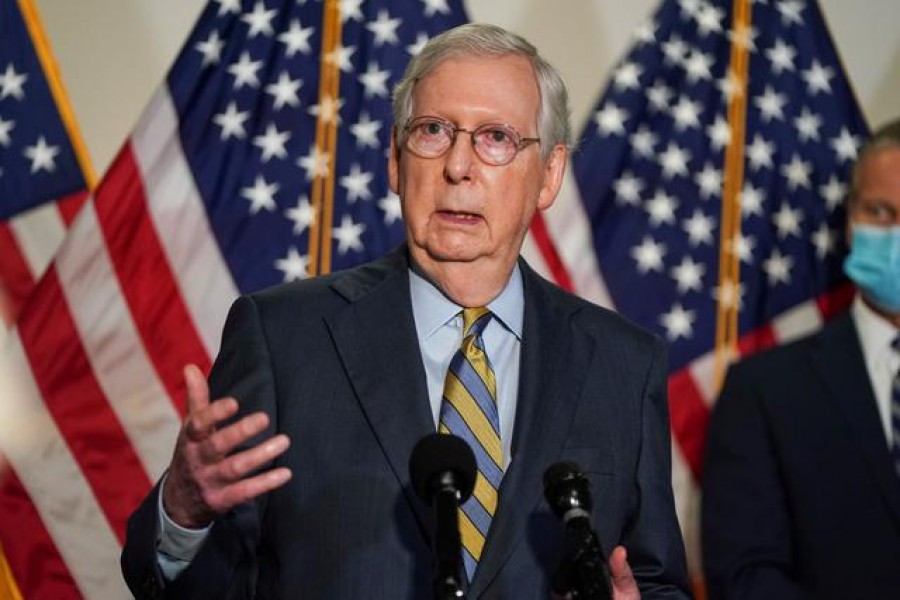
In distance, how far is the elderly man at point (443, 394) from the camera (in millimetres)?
1743

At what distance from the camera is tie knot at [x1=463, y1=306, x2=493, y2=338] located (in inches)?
76.8

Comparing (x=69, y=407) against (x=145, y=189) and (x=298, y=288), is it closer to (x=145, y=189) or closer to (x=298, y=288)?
(x=145, y=189)

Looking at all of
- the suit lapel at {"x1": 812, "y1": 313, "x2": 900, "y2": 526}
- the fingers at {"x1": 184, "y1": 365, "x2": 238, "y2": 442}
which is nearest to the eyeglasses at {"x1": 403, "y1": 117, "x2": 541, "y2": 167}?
the fingers at {"x1": 184, "y1": 365, "x2": 238, "y2": 442}

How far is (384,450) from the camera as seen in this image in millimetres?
1771

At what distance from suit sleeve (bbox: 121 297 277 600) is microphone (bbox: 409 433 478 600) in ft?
1.42

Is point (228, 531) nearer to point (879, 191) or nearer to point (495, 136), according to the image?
point (495, 136)

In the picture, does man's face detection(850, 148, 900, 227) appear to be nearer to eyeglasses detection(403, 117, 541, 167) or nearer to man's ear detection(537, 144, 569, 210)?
man's ear detection(537, 144, 569, 210)

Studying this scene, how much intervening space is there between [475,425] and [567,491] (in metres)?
0.44

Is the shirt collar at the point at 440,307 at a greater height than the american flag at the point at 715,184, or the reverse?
the shirt collar at the point at 440,307

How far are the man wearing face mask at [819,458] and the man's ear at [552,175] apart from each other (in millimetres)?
1136

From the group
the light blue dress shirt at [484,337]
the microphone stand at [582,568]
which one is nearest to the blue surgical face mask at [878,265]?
the light blue dress shirt at [484,337]

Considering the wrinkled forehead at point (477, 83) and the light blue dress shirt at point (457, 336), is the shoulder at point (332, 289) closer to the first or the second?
the light blue dress shirt at point (457, 336)

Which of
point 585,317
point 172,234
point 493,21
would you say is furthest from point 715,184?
point 585,317

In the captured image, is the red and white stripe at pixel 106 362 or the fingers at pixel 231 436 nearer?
the fingers at pixel 231 436
